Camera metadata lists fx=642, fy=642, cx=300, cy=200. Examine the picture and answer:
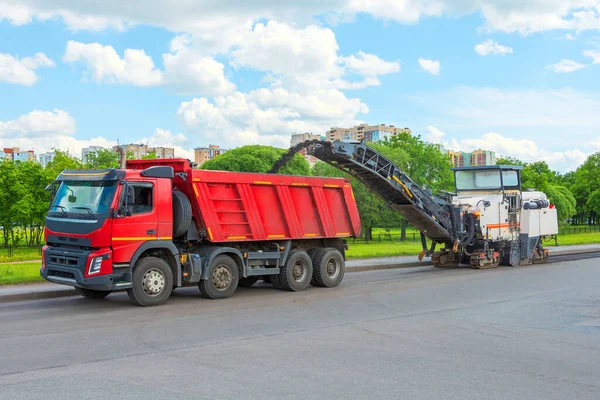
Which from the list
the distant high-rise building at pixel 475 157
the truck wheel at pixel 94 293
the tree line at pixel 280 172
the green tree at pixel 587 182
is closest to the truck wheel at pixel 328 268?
the truck wheel at pixel 94 293

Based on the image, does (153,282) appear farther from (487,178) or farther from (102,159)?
(102,159)

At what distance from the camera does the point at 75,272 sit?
12258 millimetres

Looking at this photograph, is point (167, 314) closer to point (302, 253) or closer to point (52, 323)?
point (52, 323)

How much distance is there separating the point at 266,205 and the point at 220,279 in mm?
2146

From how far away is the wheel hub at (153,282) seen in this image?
41.8ft

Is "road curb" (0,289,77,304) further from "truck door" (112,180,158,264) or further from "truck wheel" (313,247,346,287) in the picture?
"truck wheel" (313,247,346,287)

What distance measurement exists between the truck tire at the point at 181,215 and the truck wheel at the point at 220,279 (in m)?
1.01

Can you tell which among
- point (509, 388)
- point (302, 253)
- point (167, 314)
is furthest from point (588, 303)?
point (167, 314)

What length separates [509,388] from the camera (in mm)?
6906


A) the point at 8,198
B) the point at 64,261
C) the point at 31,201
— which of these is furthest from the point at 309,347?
the point at 8,198

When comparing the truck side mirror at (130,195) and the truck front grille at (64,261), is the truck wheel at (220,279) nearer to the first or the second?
the truck side mirror at (130,195)

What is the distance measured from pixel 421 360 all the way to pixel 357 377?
1.30 metres

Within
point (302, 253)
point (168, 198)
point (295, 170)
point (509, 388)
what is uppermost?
point (295, 170)

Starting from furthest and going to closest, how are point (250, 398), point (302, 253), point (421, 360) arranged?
1. point (302, 253)
2. point (421, 360)
3. point (250, 398)
